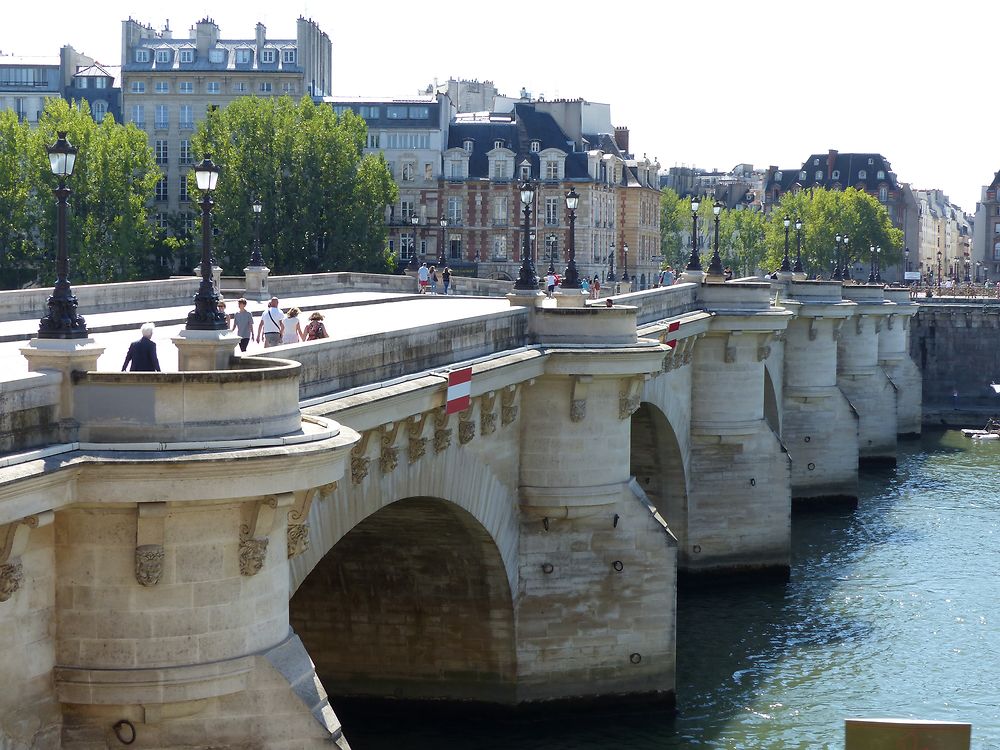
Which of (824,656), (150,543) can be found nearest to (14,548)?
(150,543)

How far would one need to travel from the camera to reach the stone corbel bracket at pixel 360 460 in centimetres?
1997

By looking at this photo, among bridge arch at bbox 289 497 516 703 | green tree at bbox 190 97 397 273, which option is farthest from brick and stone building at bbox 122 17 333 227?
bridge arch at bbox 289 497 516 703

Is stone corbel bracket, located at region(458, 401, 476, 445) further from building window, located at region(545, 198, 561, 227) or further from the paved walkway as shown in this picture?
building window, located at region(545, 198, 561, 227)

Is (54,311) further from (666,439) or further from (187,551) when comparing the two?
(666,439)

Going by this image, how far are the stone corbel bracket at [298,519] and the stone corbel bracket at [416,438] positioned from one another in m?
6.03

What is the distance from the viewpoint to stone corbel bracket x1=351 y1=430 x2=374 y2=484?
20.0 m

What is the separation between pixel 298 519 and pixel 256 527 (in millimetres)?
876

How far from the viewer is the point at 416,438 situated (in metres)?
21.9

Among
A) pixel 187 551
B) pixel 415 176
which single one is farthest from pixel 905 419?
pixel 187 551

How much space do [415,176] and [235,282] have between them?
2526 inches

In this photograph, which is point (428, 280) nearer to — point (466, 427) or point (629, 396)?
point (629, 396)

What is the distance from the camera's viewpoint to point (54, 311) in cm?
1380

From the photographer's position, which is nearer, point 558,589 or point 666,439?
point 558,589

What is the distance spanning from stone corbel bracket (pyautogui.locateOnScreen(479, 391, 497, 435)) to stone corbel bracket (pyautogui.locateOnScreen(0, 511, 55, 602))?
40.2 feet
